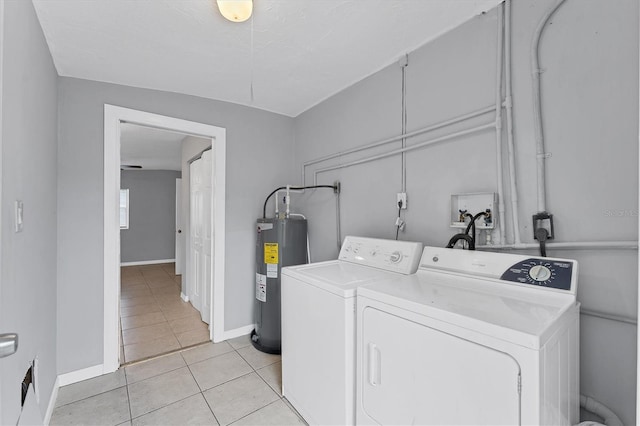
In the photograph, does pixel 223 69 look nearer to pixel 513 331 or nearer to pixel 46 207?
pixel 46 207

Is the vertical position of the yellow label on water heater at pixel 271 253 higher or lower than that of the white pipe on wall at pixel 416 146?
lower

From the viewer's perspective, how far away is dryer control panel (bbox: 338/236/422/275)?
1599 mm

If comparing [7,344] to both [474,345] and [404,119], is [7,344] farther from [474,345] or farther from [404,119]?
[404,119]

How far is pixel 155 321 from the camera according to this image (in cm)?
307

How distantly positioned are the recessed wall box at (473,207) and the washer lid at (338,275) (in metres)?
0.47

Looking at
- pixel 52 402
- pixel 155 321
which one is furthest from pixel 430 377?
pixel 155 321

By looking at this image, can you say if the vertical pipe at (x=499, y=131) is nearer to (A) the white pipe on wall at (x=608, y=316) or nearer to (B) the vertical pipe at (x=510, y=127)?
(B) the vertical pipe at (x=510, y=127)

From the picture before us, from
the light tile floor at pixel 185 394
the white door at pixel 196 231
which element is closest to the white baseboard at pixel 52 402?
the light tile floor at pixel 185 394

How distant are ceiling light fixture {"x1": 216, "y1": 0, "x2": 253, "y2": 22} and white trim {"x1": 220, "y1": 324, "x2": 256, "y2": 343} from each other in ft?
8.15

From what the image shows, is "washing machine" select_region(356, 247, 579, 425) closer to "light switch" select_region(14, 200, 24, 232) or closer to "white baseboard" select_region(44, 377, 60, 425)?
"light switch" select_region(14, 200, 24, 232)

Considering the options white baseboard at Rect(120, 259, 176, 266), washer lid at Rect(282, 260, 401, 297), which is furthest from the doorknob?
white baseboard at Rect(120, 259, 176, 266)

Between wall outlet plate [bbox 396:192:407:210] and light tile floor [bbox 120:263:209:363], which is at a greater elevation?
wall outlet plate [bbox 396:192:407:210]

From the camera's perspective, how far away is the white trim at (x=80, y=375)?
195 centimetres

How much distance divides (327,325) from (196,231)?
8.47 feet
